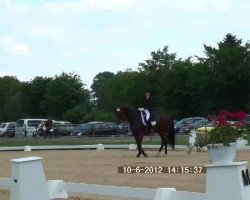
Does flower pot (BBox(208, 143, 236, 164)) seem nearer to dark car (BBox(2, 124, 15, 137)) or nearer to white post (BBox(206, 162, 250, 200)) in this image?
white post (BBox(206, 162, 250, 200))

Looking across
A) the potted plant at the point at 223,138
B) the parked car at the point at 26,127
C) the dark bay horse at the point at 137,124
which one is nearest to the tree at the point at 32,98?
the parked car at the point at 26,127

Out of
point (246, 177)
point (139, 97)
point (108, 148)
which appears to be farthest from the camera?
point (139, 97)

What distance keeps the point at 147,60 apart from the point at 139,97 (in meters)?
5.42

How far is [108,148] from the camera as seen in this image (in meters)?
34.4

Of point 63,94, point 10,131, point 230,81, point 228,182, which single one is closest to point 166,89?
point 230,81

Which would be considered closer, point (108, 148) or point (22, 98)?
point (108, 148)

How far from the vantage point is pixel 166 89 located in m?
80.6

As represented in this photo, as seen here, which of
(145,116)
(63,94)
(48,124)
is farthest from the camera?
(63,94)

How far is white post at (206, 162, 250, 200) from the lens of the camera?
8080 mm

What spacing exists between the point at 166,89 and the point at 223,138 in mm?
71387

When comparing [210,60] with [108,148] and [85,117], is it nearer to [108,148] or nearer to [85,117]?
[85,117]

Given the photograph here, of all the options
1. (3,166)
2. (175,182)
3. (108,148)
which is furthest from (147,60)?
(175,182)

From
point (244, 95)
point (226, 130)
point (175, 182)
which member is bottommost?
point (175, 182)

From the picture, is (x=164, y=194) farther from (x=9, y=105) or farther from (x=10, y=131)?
(x=9, y=105)
